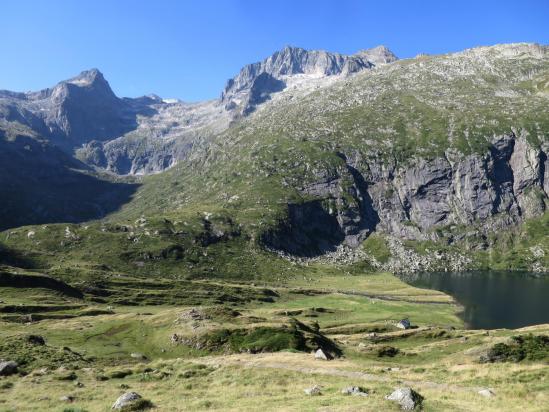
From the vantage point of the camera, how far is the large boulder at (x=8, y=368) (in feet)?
155

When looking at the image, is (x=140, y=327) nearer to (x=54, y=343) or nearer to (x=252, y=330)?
(x=54, y=343)

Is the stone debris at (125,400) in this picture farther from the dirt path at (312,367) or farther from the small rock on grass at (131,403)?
the dirt path at (312,367)

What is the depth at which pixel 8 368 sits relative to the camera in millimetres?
47844

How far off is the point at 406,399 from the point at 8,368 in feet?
134

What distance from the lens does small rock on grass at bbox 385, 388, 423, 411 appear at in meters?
30.9

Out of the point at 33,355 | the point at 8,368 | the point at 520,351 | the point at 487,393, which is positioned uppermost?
the point at 487,393

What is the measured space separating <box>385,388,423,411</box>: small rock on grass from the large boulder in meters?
39.0

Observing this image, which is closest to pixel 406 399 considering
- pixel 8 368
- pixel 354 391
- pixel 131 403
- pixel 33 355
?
pixel 354 391

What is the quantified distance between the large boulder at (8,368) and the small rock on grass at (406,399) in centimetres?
3899

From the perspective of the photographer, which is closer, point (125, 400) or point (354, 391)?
point (125, 400)

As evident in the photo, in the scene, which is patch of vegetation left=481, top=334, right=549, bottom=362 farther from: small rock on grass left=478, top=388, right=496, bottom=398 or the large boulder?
the large boulder

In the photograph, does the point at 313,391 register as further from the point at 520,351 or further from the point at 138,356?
the point at 138,356

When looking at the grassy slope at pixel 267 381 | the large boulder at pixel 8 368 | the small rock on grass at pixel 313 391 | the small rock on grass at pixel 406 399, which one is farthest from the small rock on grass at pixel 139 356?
the small rock on grass at pixel 406 399

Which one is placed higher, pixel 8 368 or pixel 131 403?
pixel 131 403
